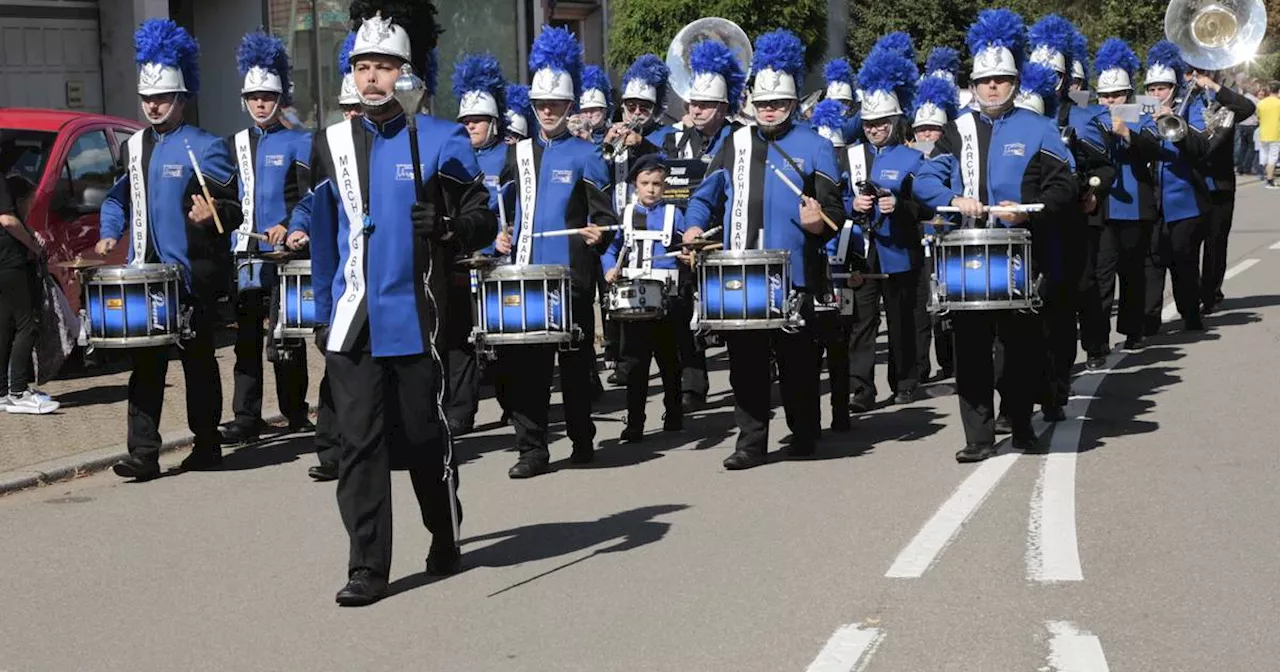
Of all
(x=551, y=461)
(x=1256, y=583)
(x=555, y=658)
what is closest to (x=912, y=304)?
(x=551, y=461)

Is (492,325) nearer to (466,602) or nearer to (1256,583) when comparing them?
(466,602)

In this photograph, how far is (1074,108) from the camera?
14.2 m

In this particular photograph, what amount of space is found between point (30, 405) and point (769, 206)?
5264 mm

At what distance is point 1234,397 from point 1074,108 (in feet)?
8.14

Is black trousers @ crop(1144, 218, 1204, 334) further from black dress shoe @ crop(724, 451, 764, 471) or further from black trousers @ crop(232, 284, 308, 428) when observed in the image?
black trousers @ crop(232, 284, 308, 428)

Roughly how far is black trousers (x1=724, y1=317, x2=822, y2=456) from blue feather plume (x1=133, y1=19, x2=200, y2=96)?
3.23 m

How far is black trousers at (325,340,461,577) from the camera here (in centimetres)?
779

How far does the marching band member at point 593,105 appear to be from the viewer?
593 inches

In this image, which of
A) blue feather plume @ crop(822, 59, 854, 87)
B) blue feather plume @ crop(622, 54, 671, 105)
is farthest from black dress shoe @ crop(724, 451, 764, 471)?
blue feather plume @ crop(822, 59, 854, 87)

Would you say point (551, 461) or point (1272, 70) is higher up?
point (1272, 70)

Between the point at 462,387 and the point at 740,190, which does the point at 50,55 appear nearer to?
the point at 462,387

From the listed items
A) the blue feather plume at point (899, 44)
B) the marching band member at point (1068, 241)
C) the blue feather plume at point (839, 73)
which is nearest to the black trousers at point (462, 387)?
the marching band member at point (1068, 241)

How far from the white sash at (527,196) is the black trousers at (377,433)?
3.54 meters

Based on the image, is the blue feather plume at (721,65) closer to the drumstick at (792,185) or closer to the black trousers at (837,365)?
the drumstick at (792,185)
